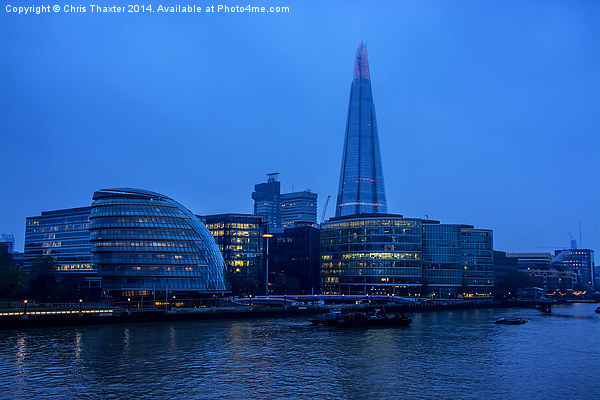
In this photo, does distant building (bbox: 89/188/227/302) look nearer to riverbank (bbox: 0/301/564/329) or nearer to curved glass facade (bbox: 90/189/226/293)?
curved glass facade (bbox: 90/189/226/293)

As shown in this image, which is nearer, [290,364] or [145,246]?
[290,364]

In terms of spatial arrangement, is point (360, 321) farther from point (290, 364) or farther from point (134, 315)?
point (290, 364)

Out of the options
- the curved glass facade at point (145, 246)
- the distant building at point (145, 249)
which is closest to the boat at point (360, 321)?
the distant building at point (145, 249)

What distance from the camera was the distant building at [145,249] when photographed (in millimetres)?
140875

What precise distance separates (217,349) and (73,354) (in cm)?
1736

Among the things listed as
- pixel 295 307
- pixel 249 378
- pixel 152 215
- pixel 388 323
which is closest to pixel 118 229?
pixel 152 215

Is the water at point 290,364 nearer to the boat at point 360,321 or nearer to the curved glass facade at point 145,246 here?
the boat at point 360,321

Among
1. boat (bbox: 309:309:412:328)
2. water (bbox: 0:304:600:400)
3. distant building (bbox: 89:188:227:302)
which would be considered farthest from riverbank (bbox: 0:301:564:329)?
boat (bbox: 309:309:412:328)

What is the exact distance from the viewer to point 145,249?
141m

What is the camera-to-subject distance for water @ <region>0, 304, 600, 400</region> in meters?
50.4

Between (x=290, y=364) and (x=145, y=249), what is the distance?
8573cm

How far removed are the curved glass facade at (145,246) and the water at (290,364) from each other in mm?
41429

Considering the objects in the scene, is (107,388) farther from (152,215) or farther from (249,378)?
(152,215)

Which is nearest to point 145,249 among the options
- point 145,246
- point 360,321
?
point 145,246
